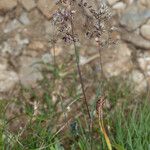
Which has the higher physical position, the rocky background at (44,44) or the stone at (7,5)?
the stone at (7,5)

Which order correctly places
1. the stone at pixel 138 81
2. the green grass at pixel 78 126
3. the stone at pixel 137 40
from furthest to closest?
1. the stone at pixel 137 40
2. the stone at pixel 138 81
3. the green grass at pixel 78 126

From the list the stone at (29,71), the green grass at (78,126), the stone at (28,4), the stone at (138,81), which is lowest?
the green grass at (78,126)

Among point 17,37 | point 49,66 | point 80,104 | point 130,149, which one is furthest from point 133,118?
point 17,37

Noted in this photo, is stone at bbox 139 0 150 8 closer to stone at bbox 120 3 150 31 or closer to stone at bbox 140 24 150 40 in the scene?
stone at bbox 120 3 150 31

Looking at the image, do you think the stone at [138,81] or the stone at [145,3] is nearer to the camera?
the stone at [138,81]

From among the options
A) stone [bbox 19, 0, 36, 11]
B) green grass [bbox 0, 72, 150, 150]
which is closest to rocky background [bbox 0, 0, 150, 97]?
stone [bbox 19, 0, 36, 11]

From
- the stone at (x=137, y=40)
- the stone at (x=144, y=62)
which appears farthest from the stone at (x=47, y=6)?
the stone at (x=144, y=62)

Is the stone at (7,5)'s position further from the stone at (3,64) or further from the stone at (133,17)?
the stone at (133,17)
